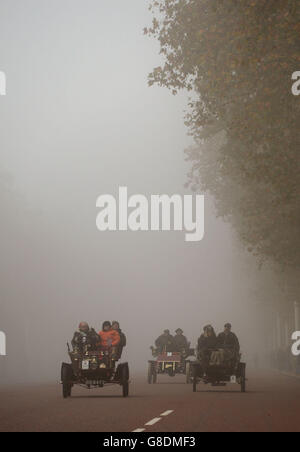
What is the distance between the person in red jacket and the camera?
27578mm

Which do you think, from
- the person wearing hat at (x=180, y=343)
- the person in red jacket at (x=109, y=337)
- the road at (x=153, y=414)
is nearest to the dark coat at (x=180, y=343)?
the person wearing hat at (x=180, y=343)

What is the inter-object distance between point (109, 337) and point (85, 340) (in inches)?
60.4

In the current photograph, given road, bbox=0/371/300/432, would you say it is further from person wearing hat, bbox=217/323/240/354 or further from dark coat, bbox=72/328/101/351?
person wearing hat, bbox=217/323/240/354

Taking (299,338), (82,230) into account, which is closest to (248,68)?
(299,338)

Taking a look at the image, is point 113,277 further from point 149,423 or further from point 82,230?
point 149,423

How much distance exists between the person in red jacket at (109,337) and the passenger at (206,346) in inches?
147

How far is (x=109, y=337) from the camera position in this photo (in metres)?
27.8

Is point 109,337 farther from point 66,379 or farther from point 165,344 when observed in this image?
point 165,344

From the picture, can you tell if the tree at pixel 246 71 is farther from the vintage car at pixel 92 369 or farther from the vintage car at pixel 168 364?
the vintage car at pixel 168 364

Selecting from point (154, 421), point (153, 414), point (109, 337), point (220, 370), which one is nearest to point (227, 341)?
point (220, 370)

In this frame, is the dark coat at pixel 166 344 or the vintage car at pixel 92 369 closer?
the vintage car at pixel 92 369

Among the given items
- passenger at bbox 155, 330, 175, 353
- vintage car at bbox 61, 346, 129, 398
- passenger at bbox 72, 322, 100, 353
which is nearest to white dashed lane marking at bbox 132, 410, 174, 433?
vintage car at bbox 61, 346, 129, 398

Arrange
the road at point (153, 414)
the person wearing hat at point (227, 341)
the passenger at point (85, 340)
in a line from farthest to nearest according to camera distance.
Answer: the person wearing hat at point (227, 341)
the passenger at point (85, 340)
the road at point (153, 414)

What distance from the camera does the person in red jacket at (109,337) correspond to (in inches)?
1086
